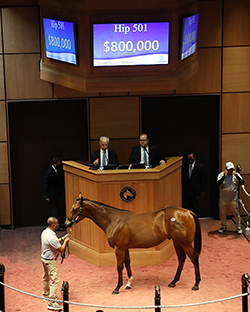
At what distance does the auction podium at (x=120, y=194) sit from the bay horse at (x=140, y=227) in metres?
0.83

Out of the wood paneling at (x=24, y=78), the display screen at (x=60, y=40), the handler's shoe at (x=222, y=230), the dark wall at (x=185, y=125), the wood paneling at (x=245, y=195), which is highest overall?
the display screen at (x=60, y=40)

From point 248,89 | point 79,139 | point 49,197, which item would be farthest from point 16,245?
point 248,89

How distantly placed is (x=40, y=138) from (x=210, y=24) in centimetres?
412

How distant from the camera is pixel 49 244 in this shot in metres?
6.60

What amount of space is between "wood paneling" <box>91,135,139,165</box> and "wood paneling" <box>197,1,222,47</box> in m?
2.39

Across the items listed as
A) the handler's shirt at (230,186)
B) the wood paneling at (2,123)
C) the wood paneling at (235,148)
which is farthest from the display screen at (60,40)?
the wood paneling at (235,148)

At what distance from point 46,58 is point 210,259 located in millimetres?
4652

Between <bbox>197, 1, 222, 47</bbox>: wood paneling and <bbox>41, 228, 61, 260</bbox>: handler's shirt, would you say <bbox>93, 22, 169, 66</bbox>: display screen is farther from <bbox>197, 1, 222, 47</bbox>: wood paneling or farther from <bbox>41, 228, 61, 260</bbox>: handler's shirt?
<bbox>41, 228, 61, 260</bbox>: handler's shirt

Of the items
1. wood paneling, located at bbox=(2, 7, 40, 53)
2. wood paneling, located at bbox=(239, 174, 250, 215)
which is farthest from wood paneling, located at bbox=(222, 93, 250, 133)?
wood paneling, located at bbox=(2, 7, 40, 53)

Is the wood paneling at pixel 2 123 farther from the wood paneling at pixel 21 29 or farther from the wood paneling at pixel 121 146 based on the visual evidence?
the wood paneling at pixel 121 146

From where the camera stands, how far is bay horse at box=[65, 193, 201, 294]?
705 cm

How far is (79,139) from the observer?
10.2 meters

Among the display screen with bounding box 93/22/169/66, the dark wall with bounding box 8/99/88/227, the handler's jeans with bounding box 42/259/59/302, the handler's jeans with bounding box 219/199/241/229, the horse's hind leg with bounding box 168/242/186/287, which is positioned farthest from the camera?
the dark wall with bounding box 8/99/88/227

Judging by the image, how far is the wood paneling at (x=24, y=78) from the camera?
31.9ft
